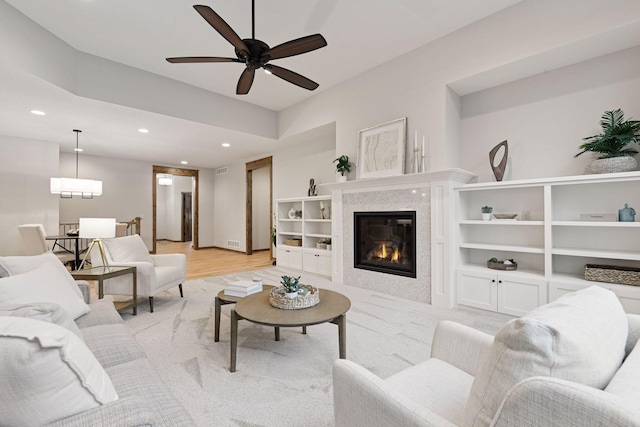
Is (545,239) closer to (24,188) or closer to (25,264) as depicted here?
(25,264)

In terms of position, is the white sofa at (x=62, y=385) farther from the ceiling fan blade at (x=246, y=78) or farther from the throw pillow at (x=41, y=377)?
the ceiling fan blade at (x=246, y=78)

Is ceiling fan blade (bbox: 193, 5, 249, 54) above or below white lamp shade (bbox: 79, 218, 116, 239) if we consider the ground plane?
above

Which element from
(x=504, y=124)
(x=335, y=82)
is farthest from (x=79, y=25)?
(x=504, y=124)

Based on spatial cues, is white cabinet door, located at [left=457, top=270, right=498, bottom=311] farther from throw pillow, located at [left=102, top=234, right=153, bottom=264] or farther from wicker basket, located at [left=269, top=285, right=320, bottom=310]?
throw pillow, located at [left=102, top=234, right=153, bottom=264]

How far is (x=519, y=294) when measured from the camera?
3.05 meters

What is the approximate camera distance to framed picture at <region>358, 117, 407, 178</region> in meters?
3.90

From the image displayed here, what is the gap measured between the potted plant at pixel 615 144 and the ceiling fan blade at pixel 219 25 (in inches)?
127

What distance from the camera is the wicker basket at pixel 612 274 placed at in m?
2.59

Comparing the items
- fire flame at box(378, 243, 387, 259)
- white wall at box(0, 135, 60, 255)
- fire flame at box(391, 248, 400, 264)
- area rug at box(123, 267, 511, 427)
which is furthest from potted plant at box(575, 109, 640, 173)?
white wall at box(0, 135, 60, 255)

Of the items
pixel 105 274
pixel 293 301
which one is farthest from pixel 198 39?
pixel 293 301

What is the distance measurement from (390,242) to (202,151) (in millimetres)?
4909

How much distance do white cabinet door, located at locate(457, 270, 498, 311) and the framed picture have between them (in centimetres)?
147

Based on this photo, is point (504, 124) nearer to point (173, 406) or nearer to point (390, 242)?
point (390, 242)

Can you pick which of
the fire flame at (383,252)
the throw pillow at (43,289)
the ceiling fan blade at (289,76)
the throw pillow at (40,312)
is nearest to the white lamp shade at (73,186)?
the throw pillow at (43,289)
